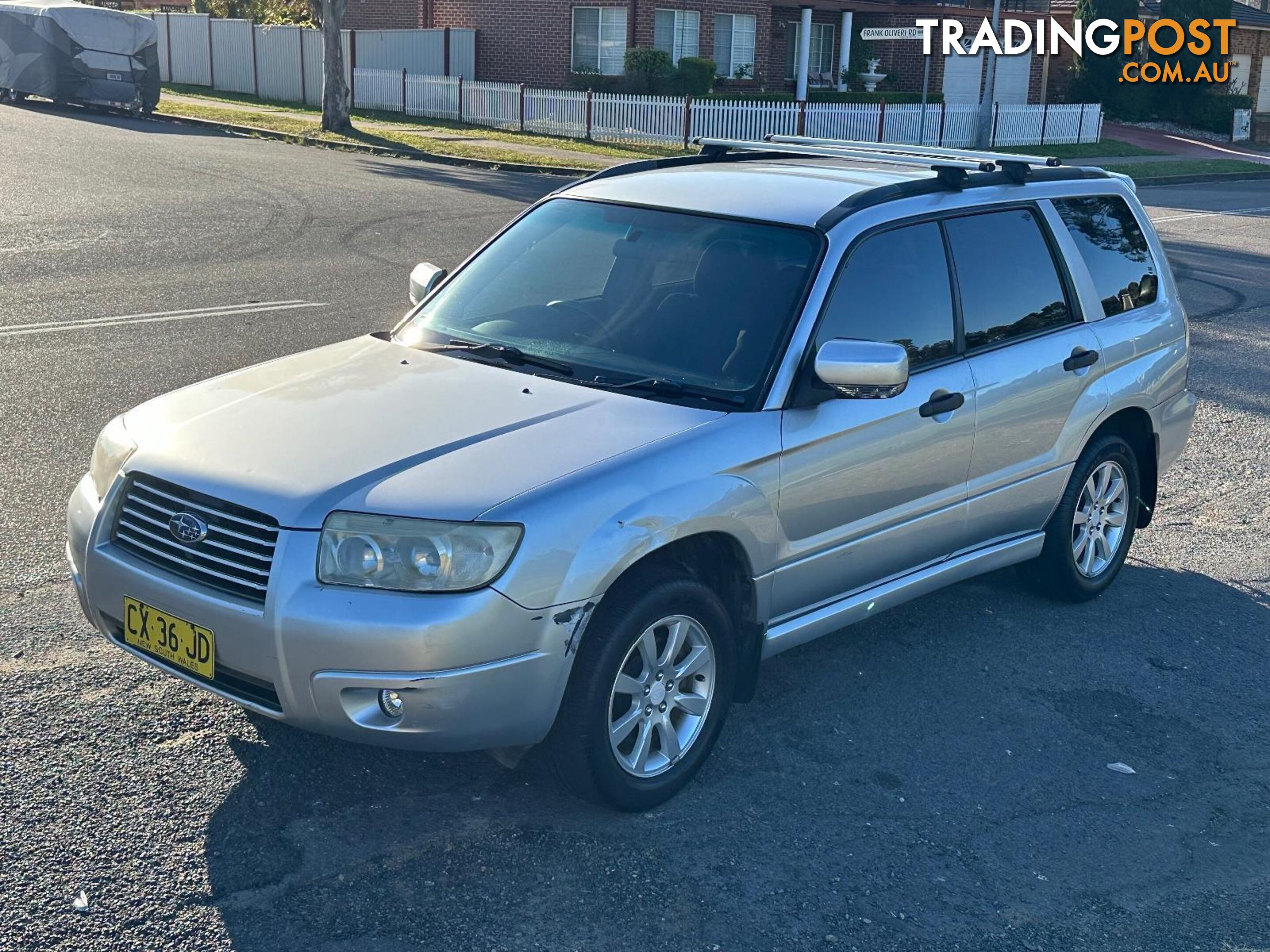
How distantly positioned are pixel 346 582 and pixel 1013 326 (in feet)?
9.91

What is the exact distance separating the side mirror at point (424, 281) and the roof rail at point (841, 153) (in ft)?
4.28

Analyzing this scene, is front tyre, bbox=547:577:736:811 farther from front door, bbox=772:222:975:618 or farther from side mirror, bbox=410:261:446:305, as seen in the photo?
side mirror, bbox=410:261:446:305

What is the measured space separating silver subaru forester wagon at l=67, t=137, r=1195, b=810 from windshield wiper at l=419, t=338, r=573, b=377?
3cm

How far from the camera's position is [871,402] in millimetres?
4801

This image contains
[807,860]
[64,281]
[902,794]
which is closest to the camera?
[807,860]

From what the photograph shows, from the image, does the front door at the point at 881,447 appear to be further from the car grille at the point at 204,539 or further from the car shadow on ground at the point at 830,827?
the car grille at the point at 204,539

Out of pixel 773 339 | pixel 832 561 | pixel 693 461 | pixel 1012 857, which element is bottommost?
pixel 1012 857

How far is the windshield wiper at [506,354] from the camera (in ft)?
15.6

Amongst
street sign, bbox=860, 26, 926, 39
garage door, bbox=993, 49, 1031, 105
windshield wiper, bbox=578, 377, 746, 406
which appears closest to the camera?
windshield wiper, bbox=578, 377, 746, 406

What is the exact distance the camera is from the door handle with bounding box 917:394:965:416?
16.4ft

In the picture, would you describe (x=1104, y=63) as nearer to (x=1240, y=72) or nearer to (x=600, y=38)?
(x=1240, y=72)

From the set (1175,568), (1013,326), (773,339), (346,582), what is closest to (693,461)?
(773,339)

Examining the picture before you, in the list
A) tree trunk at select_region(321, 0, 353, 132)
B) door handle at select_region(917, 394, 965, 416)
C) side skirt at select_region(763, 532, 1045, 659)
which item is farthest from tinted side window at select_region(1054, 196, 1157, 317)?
tree trunk at select_region(321, 0, 353, 132)

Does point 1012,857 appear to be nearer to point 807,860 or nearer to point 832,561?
point 807,860
